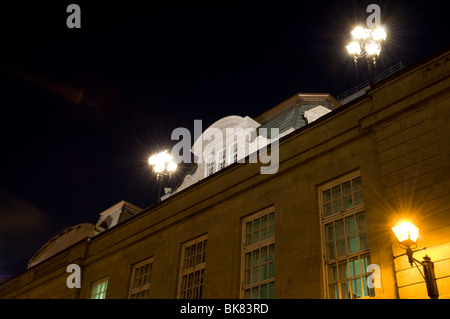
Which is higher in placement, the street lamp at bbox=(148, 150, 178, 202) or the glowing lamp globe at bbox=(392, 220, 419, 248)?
the street lamp at bbox=(148, 150, 178, 202)

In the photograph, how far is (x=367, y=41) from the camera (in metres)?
17.2

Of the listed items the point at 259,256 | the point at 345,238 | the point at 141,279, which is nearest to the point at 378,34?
the point at 345,238

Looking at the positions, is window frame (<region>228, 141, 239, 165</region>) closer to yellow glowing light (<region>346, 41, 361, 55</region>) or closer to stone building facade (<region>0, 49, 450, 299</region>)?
Result: stone building facade (<region>0, 49, 450, 299</region>)

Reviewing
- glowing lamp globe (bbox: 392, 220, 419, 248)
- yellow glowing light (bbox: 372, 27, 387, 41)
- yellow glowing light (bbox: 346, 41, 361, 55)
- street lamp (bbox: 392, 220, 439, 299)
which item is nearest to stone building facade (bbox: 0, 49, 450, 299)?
street lamp (bbox: 392, 220, 439, 299)

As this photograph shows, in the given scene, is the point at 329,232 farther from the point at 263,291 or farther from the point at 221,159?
the point at 221,159

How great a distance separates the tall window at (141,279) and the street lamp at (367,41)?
450 inches

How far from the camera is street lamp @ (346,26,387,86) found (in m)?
17.0

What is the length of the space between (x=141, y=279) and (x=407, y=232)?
12673 mm

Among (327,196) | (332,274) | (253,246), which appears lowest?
(332,274)

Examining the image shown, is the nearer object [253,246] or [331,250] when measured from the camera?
[331,250]

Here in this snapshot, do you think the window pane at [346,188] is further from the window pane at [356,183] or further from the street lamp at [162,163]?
the street lamp at [162,163]

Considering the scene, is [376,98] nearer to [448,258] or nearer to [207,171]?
[448,258]

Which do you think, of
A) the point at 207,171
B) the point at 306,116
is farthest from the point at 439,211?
the point at 207,171

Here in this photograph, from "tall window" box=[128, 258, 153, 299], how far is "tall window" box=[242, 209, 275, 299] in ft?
17.2
